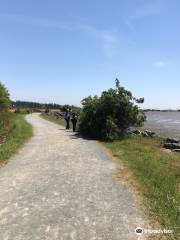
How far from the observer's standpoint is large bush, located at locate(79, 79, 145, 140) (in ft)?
87.7

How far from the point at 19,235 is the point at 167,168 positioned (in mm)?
9280

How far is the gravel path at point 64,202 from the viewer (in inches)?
305

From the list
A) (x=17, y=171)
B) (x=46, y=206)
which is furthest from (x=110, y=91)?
(x=46, y=206)

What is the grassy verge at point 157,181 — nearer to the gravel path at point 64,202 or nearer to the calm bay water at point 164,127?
the gravel path at point 64,202

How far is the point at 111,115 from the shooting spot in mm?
27391

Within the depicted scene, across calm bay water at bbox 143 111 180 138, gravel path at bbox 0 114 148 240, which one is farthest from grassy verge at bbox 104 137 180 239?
calm bay water at bbox 143 111 180 138

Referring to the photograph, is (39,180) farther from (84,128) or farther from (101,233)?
(84,128)

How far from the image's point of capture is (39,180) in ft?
40.5

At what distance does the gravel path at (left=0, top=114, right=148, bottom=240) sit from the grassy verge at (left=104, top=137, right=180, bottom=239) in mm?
546

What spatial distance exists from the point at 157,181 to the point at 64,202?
3907 mm

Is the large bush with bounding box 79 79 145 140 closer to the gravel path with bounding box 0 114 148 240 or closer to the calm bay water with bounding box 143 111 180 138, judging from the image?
the gravel path with bounding box 0 114 148 240

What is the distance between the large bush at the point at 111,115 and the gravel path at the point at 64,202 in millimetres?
10381

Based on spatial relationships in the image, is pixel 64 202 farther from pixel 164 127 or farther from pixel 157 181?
pixel 164 127

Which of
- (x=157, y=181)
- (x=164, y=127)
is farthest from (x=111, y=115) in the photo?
(x=164, y=127)
